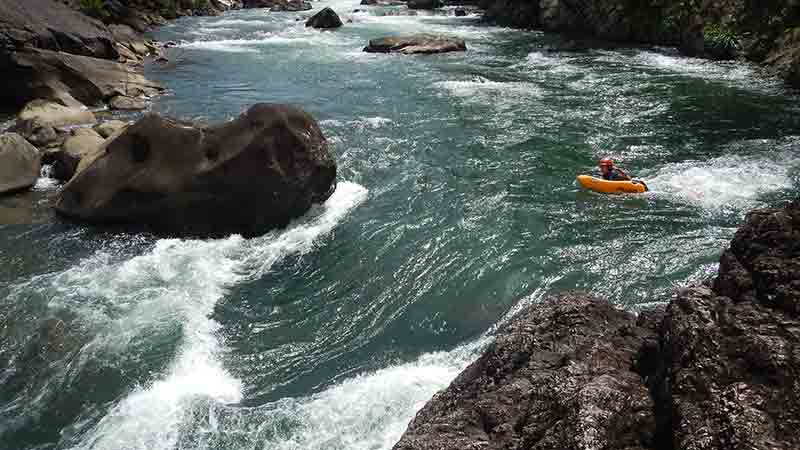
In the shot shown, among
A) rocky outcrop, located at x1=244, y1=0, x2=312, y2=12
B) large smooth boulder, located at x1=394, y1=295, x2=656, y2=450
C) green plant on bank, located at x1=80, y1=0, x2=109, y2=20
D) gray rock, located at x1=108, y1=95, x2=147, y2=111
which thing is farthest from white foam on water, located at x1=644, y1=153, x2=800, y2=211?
rocky outcrop, located at x1=244, y1=0, x2=312, y2=12

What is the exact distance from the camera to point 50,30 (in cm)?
2506

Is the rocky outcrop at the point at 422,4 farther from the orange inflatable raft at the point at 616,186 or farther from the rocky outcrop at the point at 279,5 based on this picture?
the orange inflatable raft at the point at 616,186

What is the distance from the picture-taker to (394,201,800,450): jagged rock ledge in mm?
4605

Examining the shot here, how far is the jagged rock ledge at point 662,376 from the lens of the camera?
4.61 metres

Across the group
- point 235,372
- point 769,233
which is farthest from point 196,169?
point 769,233

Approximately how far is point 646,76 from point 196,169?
22454mm

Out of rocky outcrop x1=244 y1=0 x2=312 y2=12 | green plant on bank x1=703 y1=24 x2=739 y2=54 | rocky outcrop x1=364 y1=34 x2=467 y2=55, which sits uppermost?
rocky outcrop x1=244 y1=0 x2=312 y2=12

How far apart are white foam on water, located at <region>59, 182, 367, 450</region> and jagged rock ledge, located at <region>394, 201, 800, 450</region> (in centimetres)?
407

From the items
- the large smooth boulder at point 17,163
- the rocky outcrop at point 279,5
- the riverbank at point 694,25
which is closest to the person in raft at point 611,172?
the riverbank at point 694,25

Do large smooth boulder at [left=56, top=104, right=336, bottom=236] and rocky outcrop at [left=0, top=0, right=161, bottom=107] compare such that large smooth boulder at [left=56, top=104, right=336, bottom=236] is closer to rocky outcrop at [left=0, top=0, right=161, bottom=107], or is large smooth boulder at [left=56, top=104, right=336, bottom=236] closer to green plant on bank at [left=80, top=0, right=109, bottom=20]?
rocky outcrop at [left=0, top=0, right=161, bottom=107]

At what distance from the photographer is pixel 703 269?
37.7 ft

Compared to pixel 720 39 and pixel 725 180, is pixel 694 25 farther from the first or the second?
pixel 725 180

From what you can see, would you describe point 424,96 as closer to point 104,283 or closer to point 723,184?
point 723,184

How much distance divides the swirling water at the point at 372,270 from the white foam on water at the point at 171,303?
4 centimetres
